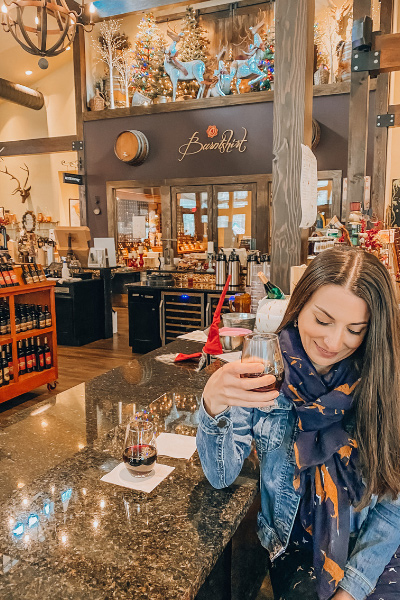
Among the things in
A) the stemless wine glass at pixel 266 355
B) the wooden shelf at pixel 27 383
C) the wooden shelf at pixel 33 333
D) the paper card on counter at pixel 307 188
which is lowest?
the wooden shelf at pixel 27 383

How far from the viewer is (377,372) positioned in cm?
126

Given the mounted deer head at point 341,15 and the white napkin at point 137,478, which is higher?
the mounted deer head at point 341,15

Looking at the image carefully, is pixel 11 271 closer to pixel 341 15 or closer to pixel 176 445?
pixel 176 445

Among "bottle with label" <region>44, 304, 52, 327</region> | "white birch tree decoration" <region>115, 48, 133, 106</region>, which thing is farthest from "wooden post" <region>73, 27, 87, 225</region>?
"bottle with label" <region>44, 304, 52, 327</region>

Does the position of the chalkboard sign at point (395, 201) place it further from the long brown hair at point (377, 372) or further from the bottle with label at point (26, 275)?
the long brown hair at point (377, 372)

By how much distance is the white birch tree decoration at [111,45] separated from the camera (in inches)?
338

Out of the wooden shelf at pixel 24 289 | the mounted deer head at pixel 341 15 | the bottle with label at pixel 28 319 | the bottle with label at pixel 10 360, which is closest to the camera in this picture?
the wooden shelf at pixel 24 289

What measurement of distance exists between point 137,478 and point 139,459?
0.05m

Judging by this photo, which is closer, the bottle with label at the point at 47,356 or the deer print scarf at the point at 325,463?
the deer print scarf at the point at 325,463

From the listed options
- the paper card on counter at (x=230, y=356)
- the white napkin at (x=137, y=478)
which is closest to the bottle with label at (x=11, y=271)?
the paper card on counter at (x=230, y=356)

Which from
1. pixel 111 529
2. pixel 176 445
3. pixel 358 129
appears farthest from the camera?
pixel 358 129

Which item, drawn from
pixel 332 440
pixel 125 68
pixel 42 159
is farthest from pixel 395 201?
pixel 42 159

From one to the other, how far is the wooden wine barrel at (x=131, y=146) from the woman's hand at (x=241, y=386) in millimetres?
7702

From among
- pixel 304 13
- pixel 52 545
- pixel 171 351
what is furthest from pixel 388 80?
pixel 52 545
